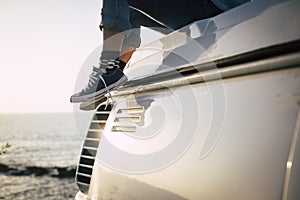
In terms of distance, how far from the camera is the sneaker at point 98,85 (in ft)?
6.70

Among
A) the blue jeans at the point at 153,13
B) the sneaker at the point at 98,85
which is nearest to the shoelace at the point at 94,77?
the sneaker at the point at 98,85

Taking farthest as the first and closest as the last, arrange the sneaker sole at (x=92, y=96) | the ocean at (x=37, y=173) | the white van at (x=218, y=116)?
the ocean at (x=37, y=173) → the sneaker sole at (x=92, y=96) → the white van at (x=218, y=116)

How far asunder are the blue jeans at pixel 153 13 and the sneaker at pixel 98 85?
10.0 inches

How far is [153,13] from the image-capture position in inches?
90.5

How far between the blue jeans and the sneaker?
0.25 m

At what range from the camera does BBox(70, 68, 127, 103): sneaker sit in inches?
80.4

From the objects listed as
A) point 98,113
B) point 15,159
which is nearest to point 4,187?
point 15,159

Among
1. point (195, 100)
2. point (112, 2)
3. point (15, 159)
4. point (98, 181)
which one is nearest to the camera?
point (195, 100)

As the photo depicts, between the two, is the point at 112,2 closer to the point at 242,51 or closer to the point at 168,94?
the point at 168,94

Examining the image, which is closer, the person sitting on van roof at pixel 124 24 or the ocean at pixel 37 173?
the person sitting on van roof at pixel 124 24

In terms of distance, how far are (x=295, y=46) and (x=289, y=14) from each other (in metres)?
0.13

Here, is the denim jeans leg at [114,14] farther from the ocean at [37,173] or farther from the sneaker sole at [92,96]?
the ocean at [37,173]

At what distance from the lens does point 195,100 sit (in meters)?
1.22

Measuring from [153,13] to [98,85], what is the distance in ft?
1.79
